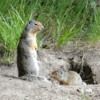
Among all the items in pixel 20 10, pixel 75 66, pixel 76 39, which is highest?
pixel 20 10

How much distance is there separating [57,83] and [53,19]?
6.69 feet

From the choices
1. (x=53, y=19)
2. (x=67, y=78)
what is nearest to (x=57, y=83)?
(x=67, y=78)

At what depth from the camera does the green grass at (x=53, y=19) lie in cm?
722

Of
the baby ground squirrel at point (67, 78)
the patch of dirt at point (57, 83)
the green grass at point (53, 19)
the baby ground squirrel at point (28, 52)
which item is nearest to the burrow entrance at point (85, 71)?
the patch of dirt at point (57, 83)

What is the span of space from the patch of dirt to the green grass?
9.3 inches

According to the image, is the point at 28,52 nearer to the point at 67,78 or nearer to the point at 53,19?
the point at 67,78

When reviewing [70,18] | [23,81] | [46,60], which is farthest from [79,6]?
[23,81]

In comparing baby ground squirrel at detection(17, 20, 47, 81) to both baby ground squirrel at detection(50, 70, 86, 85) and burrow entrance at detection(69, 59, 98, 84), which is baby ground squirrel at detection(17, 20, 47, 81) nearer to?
baby ground squirrel at detection(50, 70, 86, 85)

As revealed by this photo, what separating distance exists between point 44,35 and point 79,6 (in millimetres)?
1117

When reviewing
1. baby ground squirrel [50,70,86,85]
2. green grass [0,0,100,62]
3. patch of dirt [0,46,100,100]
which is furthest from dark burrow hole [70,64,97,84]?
baby ground squirrel [50,70,86,85]

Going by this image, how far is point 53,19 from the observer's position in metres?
8.04

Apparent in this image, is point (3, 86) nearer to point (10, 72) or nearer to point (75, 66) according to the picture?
point (10, 72)

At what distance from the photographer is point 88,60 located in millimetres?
7426

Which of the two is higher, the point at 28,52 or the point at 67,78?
the point at 28,52
